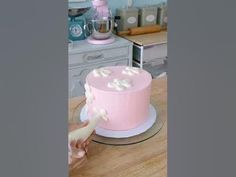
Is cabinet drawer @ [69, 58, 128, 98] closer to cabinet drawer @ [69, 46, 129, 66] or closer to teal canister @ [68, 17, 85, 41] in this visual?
cabinet drawer @ [69, 46, 129, 66]

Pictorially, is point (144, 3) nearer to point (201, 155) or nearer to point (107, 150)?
point (107, 150)

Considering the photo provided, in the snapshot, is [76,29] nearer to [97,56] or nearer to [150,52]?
[97,56]

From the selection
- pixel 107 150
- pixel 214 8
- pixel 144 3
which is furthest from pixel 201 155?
pixel 144 3

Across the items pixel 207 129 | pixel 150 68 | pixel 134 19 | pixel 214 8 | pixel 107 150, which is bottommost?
pixel 150 68

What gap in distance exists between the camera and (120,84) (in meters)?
1.11

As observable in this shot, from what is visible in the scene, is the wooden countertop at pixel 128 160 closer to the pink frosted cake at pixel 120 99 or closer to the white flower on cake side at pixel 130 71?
the pink frosted cake at pixel 120 99

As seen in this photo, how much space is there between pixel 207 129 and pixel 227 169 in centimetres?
4

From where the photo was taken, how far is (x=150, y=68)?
280cm

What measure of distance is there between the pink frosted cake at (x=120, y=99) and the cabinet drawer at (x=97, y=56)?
1285mm

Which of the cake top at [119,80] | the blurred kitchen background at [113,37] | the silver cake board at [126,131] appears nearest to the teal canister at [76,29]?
the blurred kitchen background at [113,37]

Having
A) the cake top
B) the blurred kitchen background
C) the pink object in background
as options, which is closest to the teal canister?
the blurred kitchen background

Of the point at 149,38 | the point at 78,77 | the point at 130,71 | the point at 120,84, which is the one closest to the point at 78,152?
the point at 120,84

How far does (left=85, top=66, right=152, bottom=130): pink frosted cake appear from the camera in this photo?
108cm

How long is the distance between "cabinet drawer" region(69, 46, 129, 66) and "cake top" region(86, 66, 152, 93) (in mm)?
1205
